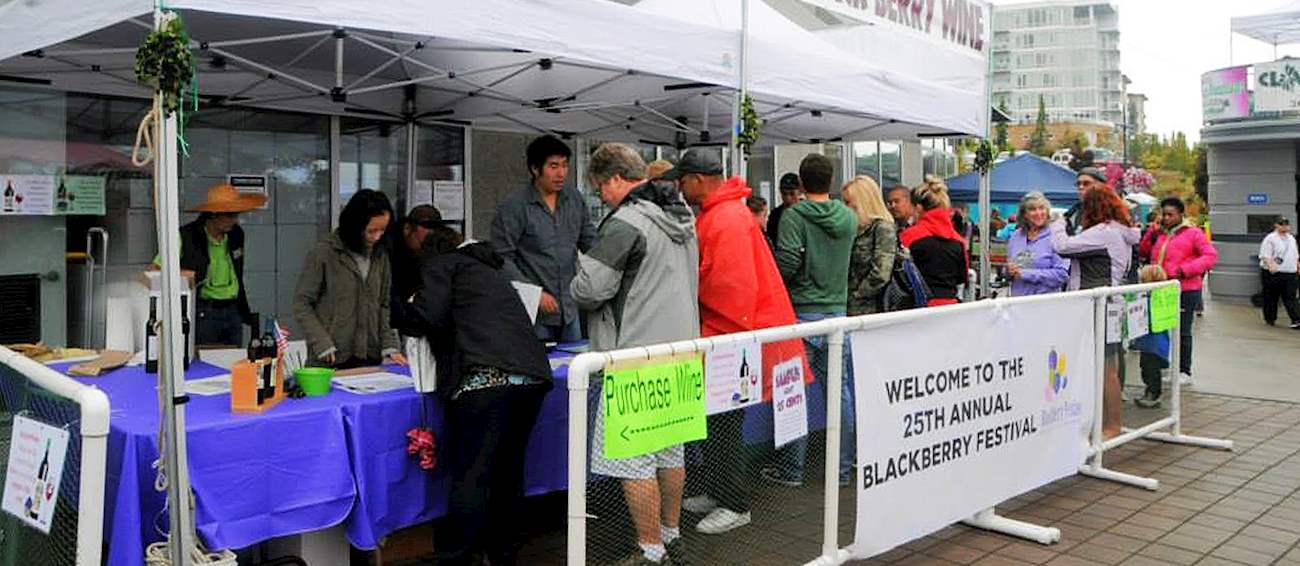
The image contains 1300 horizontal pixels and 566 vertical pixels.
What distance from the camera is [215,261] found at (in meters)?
5.81

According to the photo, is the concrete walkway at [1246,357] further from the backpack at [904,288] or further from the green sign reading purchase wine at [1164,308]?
the backpack at [904,288]

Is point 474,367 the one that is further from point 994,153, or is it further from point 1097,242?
point 994,153

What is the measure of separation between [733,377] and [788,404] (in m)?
0.46

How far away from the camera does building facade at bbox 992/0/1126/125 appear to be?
133500mm

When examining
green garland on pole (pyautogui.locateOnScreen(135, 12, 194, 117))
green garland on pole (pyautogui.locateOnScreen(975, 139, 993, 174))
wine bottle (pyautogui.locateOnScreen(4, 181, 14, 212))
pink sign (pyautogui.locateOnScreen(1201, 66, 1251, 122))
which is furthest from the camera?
pink sign (pyautogui.locateOnScreen(1201, 66, 1251, 122))

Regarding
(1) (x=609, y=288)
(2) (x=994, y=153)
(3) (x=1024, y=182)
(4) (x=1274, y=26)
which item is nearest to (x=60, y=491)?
(1) (x=609, y=288)

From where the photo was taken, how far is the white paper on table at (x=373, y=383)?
150 inches

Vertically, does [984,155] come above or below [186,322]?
above

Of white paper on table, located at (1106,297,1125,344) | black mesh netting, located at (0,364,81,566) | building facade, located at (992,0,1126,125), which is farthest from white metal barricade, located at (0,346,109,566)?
building facade, located at (992,0,1126,125)

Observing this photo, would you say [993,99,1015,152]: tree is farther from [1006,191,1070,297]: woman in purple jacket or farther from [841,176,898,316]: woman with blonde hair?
[841,176,898,316]: woman with blonde hair

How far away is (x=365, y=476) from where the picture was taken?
3.54 meters

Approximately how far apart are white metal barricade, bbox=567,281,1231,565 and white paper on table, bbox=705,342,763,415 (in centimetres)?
3

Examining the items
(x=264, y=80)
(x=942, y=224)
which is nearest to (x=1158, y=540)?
(x=942, y=224)

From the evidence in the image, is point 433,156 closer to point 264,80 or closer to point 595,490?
point 264,80
